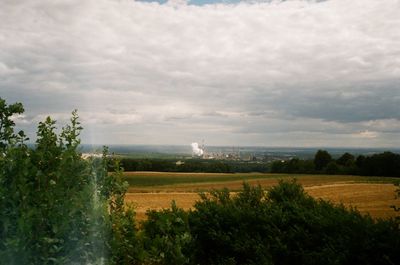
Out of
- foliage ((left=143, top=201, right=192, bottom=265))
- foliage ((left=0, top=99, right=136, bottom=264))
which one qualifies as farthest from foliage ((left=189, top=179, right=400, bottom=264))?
foliage ((left=0, top=99, right=136, bottom=264))

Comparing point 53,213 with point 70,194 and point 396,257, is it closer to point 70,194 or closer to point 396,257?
point 70,194

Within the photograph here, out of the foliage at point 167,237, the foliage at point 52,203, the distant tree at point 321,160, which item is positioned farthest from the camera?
the distant tree at point 321,160

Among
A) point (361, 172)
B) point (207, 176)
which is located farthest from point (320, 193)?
point (361, 172)

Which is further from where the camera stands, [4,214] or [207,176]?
[207,176]

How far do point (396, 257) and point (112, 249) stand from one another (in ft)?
16.4

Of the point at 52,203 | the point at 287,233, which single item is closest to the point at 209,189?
the point at 287,233

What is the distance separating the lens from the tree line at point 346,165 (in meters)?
70.0

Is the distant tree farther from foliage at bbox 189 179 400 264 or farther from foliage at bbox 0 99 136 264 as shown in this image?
foliage at bbox 0 99 136 264

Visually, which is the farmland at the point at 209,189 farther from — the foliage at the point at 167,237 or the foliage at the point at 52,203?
the foliage at the point at 52,203

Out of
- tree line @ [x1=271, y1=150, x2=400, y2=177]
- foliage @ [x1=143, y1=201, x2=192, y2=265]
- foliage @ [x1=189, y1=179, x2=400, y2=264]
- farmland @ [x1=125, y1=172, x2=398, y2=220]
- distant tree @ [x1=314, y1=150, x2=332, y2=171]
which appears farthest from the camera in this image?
distant tree @ [x1=314, y1=150, x2=332, y2=171]

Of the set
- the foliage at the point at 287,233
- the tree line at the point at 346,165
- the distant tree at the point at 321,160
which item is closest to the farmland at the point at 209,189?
the foliage at the point at 287,233

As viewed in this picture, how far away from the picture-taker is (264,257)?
27.1 feet

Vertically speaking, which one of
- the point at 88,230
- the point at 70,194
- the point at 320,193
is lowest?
the point at 320,193

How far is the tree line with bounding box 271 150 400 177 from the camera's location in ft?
230
